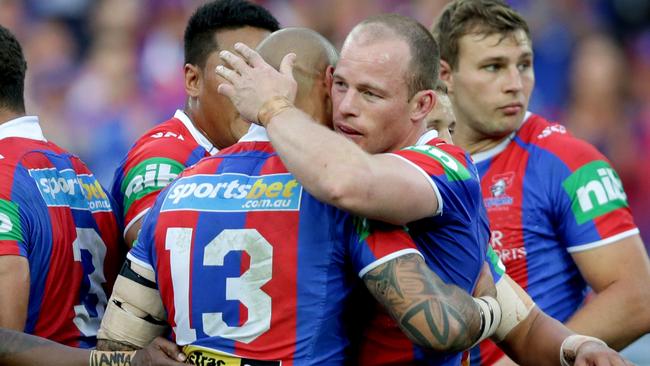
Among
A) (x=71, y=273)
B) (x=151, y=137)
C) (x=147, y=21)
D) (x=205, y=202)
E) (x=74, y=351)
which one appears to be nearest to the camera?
(x=205, y=202)

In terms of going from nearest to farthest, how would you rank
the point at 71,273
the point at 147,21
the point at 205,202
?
1. the point at 205,202
2. the point at 71,273
3. the point at 147,21

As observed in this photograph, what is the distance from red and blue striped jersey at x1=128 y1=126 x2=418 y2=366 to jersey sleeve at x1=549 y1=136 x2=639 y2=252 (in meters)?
2.24

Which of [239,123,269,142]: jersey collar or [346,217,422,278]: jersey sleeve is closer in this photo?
[346,217,422,278]: jersey sleeve

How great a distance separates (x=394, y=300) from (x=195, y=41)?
2.70 metres

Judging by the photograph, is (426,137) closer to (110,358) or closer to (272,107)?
(272,107)

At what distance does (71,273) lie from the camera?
5074 mm

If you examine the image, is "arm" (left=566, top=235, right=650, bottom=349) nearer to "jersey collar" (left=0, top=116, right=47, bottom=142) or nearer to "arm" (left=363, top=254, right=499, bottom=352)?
"arm" (left=363, top=254, right=499, bottom=352)

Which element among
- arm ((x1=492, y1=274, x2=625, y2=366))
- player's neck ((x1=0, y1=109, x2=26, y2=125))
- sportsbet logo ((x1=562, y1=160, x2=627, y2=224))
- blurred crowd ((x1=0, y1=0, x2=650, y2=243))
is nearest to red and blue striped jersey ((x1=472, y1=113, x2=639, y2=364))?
sportsbet logo ((x1=562, y1=160, x2=627, y2=224))

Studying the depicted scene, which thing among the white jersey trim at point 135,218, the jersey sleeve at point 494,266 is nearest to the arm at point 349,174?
the jersey sleeve at point 494,266

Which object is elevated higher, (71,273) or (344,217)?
(344,217)

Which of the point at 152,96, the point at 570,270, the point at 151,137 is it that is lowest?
the point at 152,96

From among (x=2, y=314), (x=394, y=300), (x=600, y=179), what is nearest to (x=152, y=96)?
(x=600, y=179)

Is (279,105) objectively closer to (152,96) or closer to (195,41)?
(195,41)

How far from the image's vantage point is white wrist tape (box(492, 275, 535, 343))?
4.68 m
